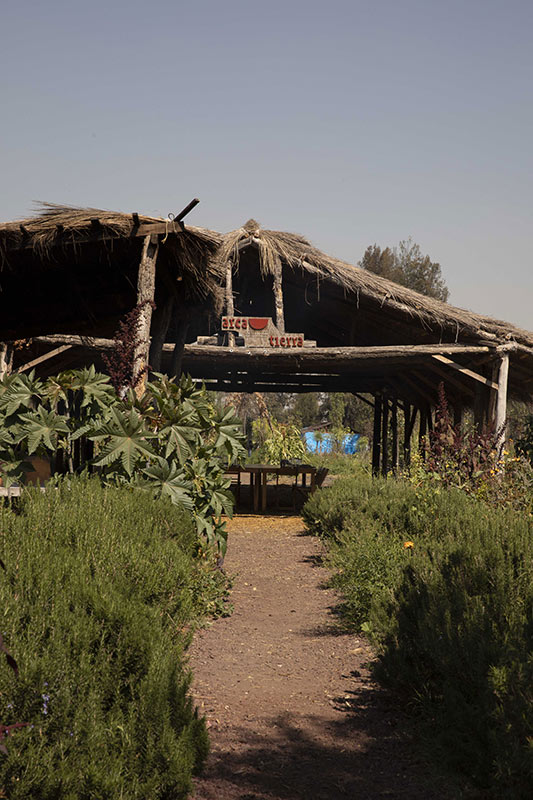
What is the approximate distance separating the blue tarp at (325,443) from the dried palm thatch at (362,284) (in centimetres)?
1899

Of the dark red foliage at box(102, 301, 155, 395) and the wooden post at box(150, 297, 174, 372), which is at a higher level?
the wooden post at box(150, 297, 174, 372)

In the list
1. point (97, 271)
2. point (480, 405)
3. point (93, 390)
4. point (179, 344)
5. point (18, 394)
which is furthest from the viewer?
point (480, 405)

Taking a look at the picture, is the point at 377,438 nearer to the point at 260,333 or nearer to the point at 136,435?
the point at 260,333

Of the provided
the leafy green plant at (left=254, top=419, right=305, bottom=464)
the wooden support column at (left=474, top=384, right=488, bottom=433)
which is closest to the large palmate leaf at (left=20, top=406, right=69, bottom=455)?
the wooden support column at (left=474, top=384, right=488, bottom=433)

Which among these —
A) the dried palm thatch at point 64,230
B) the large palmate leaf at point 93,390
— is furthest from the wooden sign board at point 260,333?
the large palmate leaf at point 93,390

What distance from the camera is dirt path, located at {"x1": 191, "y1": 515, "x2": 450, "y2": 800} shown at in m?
3.47

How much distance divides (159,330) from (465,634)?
7.21m

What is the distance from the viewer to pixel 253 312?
1545 centimetres

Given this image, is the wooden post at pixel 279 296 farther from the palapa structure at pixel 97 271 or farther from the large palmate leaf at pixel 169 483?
the large palmate leaf at pixel 169 483

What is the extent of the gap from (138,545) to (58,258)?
15.3 feet

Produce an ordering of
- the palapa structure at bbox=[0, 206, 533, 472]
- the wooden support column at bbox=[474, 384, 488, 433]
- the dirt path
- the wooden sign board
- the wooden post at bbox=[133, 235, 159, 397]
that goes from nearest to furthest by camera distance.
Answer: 1. the dirt path
2. the wooden post at bbox=[133, 235, 159, 397]
3. the palapa structure at bbox=[0, 206, 533, 472]
4. the wooden sign board
5. the wooden support column at bbox=[474, 384, 488, 433]

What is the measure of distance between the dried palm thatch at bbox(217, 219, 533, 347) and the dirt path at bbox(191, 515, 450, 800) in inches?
270

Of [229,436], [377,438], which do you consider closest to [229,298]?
[229,436]

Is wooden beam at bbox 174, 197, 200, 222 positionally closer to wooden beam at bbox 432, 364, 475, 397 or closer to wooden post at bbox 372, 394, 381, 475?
wooden beam at bbox 432, 364, 475, 397
